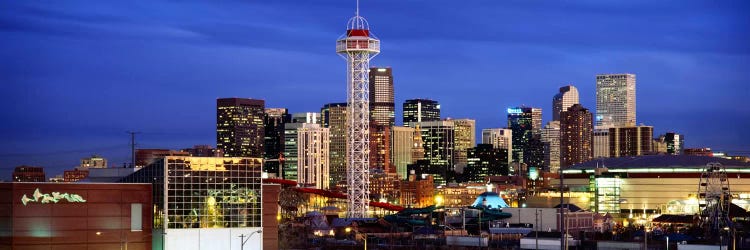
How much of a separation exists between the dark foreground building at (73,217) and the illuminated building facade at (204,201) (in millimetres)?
1876

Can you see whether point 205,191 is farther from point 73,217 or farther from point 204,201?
point 73,217

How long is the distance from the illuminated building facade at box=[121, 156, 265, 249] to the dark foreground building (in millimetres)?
1876

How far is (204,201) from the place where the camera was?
10631 centimetres

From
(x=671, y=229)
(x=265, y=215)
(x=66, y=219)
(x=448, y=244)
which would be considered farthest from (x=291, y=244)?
(x=671, y=229)

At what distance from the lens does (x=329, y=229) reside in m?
198

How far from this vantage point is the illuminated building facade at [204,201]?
104 m

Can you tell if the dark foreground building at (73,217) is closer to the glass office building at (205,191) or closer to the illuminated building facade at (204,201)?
the illuminated building facade at (204,201)

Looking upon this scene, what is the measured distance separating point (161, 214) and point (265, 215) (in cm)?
999

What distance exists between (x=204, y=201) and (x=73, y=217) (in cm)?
1120

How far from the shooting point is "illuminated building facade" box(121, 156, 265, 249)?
104375mm

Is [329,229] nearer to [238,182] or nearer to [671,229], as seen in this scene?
[671,229]

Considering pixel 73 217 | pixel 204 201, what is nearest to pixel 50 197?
pixel 73 217

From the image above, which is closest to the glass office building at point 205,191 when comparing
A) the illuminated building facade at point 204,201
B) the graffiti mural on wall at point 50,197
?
the illuminated building facade at point 204,201

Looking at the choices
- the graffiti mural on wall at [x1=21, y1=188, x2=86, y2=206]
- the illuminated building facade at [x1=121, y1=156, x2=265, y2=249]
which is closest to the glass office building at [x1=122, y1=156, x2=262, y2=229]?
the illuminated building facade at [x1=121, y1=156, x2=265, y2=249]
